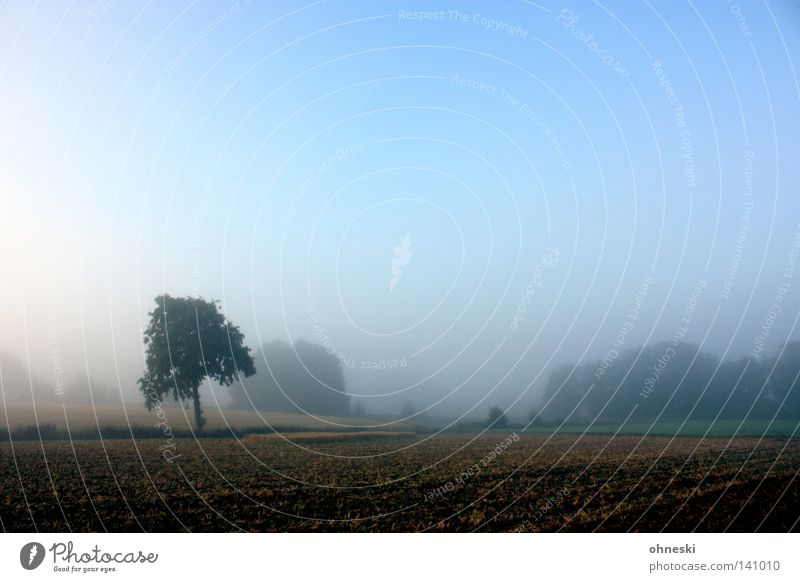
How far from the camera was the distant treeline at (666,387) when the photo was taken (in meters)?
7.76

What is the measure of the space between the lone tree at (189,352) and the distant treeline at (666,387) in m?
3.81

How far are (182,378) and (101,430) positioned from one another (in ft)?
3.89

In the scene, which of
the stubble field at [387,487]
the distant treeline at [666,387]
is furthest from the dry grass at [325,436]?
the distant treeline at [666,387]

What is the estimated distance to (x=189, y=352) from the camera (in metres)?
7.56

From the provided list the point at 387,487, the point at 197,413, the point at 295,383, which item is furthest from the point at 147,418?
the point at 387,487

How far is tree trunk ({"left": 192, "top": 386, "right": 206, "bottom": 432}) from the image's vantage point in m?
7.70

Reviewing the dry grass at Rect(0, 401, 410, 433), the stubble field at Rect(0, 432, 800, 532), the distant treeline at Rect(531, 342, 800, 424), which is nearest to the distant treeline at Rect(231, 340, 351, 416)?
the dry grass at Rect(0, 401, 410, 433)

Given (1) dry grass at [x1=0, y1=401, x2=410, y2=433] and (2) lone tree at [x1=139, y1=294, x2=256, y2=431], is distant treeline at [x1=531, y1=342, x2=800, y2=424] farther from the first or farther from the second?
(2) lone tree at [x1=139, y1=294, x2=256, y2=431]

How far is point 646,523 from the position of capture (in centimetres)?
664

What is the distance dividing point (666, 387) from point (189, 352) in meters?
5.89

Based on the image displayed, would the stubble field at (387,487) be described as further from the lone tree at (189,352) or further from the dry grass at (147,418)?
the lone tree at (189,352)

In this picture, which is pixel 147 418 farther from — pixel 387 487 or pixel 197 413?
pixel 387 487
